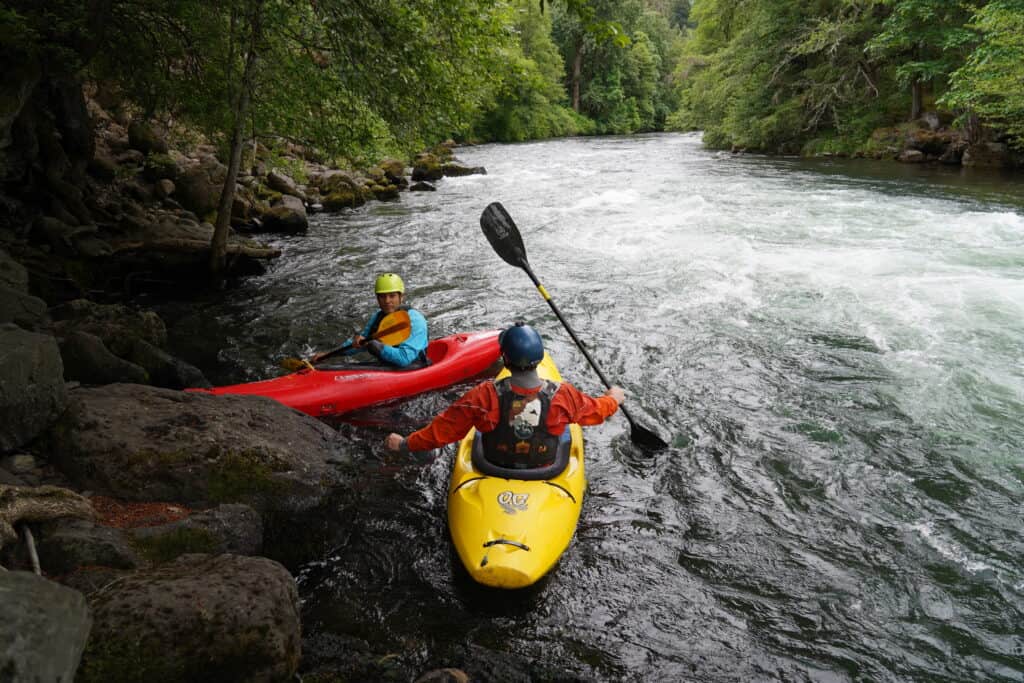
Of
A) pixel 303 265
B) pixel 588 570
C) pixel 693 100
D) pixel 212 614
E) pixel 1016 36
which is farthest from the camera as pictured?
pixel 693 100

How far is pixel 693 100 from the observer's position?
23094 millimetres

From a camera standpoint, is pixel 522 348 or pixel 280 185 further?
pixel 280 185

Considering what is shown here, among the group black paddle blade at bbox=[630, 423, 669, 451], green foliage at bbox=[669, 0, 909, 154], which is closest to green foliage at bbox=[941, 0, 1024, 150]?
green foliage at bbox=[669, 0, 909, 154]

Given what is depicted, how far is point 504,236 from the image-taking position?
18.5 ft

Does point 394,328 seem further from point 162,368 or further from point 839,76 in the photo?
point 839,76

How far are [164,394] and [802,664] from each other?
3.22m

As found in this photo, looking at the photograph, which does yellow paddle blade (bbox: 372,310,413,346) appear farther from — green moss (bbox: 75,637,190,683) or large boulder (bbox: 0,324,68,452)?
green moss (bbox: 75,637,190,683)

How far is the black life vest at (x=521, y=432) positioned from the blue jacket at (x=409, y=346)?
1727 millimetres

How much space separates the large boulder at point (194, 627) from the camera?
1718 millimetres

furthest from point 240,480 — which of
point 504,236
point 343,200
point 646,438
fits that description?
point 343,200

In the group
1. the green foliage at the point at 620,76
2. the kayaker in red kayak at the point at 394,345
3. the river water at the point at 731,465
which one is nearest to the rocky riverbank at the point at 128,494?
the river water at the point at 731,465

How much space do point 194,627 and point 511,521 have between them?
134 centimetres

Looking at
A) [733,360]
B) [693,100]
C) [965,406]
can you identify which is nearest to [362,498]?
[733,360]

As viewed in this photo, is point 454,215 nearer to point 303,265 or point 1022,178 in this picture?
point 303,265
